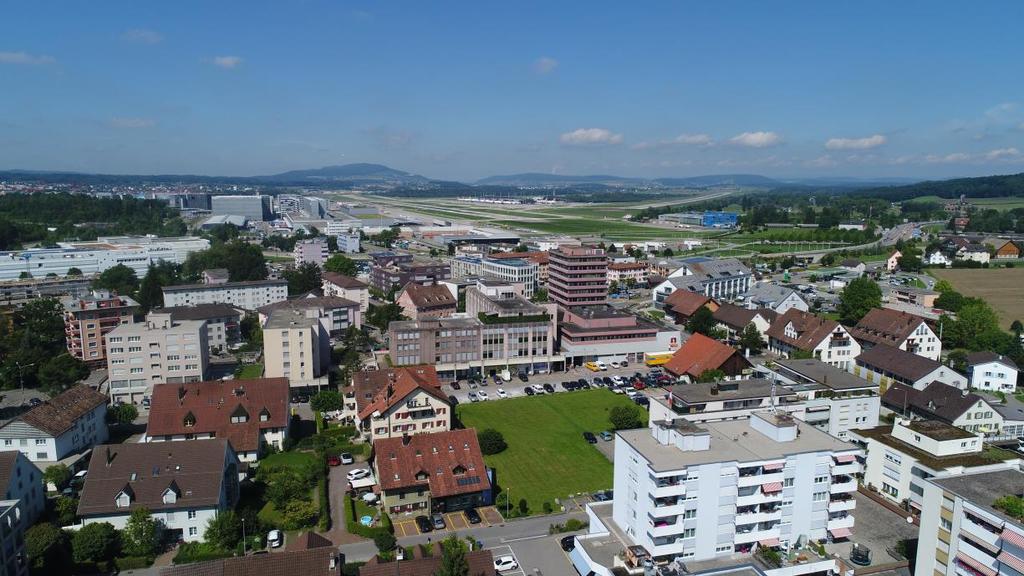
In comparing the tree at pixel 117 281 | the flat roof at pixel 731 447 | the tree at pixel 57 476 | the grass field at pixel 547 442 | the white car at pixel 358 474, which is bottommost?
the grass field at pixel 547 442

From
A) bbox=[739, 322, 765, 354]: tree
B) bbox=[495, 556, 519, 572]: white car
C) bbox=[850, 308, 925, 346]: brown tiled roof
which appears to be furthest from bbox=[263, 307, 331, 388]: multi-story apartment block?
bbox=[850, 308, 925, 346]: brown tiled roof

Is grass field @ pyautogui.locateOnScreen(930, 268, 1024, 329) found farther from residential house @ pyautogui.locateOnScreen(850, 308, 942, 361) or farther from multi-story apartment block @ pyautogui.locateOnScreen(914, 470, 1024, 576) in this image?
multi-story apartment block @ pyautogui.locateOnScreen(914, 470, 1024, 576)

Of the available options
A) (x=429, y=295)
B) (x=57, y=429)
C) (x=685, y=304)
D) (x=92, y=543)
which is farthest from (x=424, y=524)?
(x=685, y=304)

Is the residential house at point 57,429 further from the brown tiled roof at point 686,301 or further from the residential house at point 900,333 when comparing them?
the residential house at point 900,333

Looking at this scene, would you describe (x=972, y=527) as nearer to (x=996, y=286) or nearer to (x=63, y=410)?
(x=63, y=410)

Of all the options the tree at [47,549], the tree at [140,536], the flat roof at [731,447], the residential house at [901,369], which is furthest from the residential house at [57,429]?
the residential house at [901,369]

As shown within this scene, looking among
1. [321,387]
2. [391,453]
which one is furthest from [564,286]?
[391,453]

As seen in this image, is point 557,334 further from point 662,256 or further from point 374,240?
point 374,240
